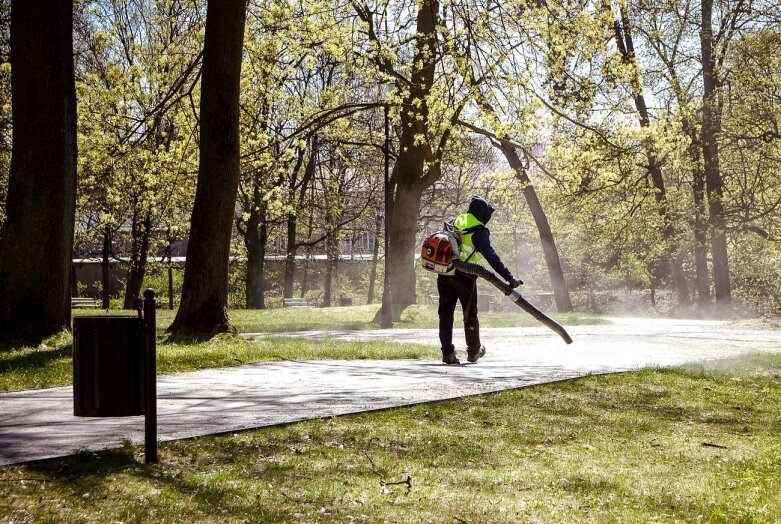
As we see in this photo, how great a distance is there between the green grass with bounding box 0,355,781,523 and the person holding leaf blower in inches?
113

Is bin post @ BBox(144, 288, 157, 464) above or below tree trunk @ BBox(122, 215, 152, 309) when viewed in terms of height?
below

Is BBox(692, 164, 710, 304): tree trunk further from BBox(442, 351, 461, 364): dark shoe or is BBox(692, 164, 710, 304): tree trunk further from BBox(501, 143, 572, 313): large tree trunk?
BBox(442, 351, 461, 364): dark shoe

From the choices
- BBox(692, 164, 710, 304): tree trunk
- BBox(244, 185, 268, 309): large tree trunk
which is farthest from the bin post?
BBox(244, 185, 268, 309): large tree trunk

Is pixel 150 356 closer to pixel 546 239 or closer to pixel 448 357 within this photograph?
pixel 448 357

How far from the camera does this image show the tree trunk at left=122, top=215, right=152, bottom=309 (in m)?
33.6

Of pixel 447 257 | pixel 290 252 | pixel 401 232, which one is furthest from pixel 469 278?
pixel 290 252

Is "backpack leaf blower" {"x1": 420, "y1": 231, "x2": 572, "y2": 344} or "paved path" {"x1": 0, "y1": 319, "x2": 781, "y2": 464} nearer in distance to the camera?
"paved path" {"x1": 0, "y1": 319, "x2": 781, "y2": 464}

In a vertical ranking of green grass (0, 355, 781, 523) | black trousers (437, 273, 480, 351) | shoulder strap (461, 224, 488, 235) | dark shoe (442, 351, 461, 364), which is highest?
shoulder strap (461, 224, 488, 235)

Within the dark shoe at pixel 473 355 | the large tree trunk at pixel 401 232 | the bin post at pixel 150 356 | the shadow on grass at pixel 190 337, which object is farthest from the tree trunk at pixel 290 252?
the bin post at pixel 150 356

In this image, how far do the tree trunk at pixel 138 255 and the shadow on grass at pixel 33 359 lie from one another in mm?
22472

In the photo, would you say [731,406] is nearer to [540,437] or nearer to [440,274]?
[540,437]

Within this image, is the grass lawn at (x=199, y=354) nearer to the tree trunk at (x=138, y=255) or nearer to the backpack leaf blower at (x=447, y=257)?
the backpack leaf blower at (x=447, y=257)

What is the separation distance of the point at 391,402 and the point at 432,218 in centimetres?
3843

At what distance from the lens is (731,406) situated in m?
8.77
